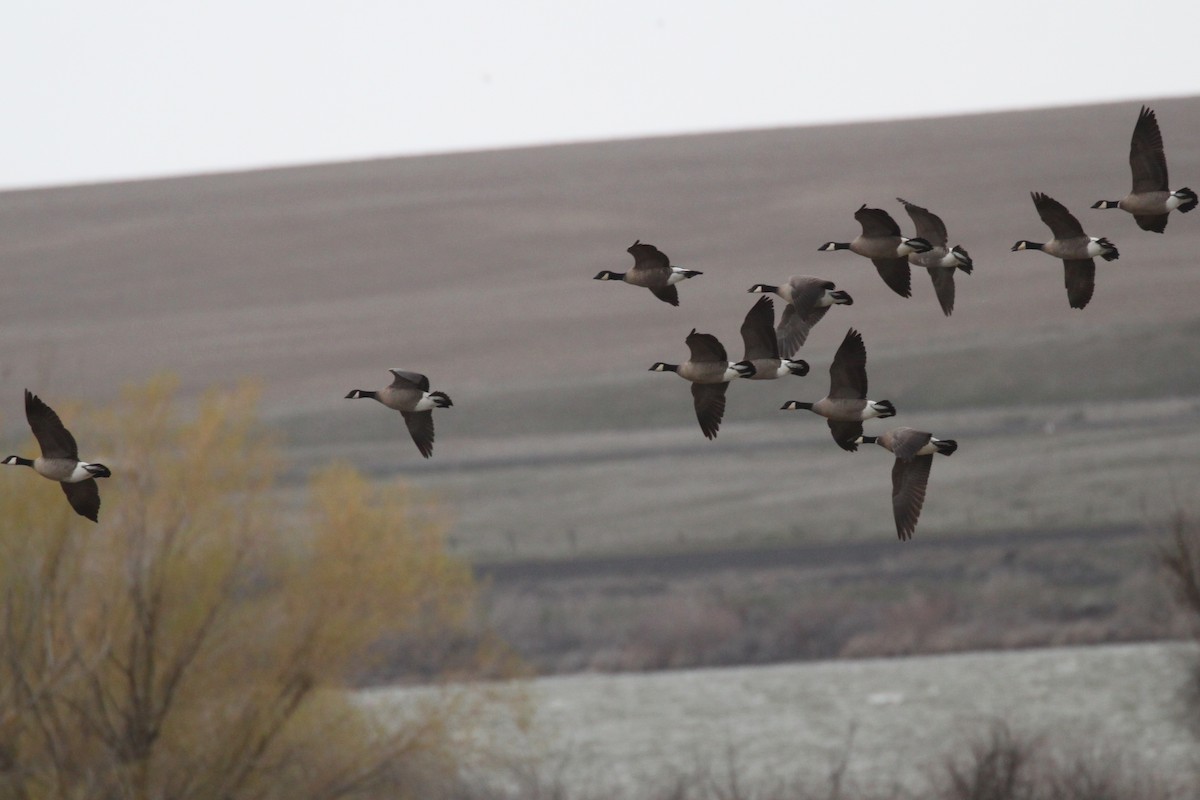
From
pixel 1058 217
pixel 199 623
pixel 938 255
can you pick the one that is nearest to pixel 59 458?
pixel 938 255

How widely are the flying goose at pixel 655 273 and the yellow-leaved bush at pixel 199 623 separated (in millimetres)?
28542

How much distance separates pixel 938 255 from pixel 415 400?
1.21 meters

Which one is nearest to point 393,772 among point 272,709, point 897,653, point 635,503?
point 272,709

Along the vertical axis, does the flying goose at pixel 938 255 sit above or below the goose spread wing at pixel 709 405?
above

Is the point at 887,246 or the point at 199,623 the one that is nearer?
the point at 887,246

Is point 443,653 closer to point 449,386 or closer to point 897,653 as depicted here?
point 897,653

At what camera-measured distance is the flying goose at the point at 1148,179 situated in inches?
151

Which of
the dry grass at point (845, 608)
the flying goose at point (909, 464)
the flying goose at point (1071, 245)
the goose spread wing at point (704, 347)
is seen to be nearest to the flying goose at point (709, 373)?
the goose spread wing at point (704, 347)

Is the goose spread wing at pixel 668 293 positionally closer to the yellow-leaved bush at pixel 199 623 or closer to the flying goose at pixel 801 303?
the flying goose at pixel 801 303

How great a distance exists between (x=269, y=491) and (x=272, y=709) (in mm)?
8612

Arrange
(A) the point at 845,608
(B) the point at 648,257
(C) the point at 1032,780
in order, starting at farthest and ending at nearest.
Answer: (A) the point at 845,608 < (C) the point at 1032,780 < (B) the point at 648,257

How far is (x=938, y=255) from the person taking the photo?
157 inches

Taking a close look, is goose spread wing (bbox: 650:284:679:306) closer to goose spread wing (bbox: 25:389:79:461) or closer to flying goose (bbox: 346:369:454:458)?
→ flying goose (bbox: 346:369:454:458)

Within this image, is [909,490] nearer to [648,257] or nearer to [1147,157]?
[648,257]
